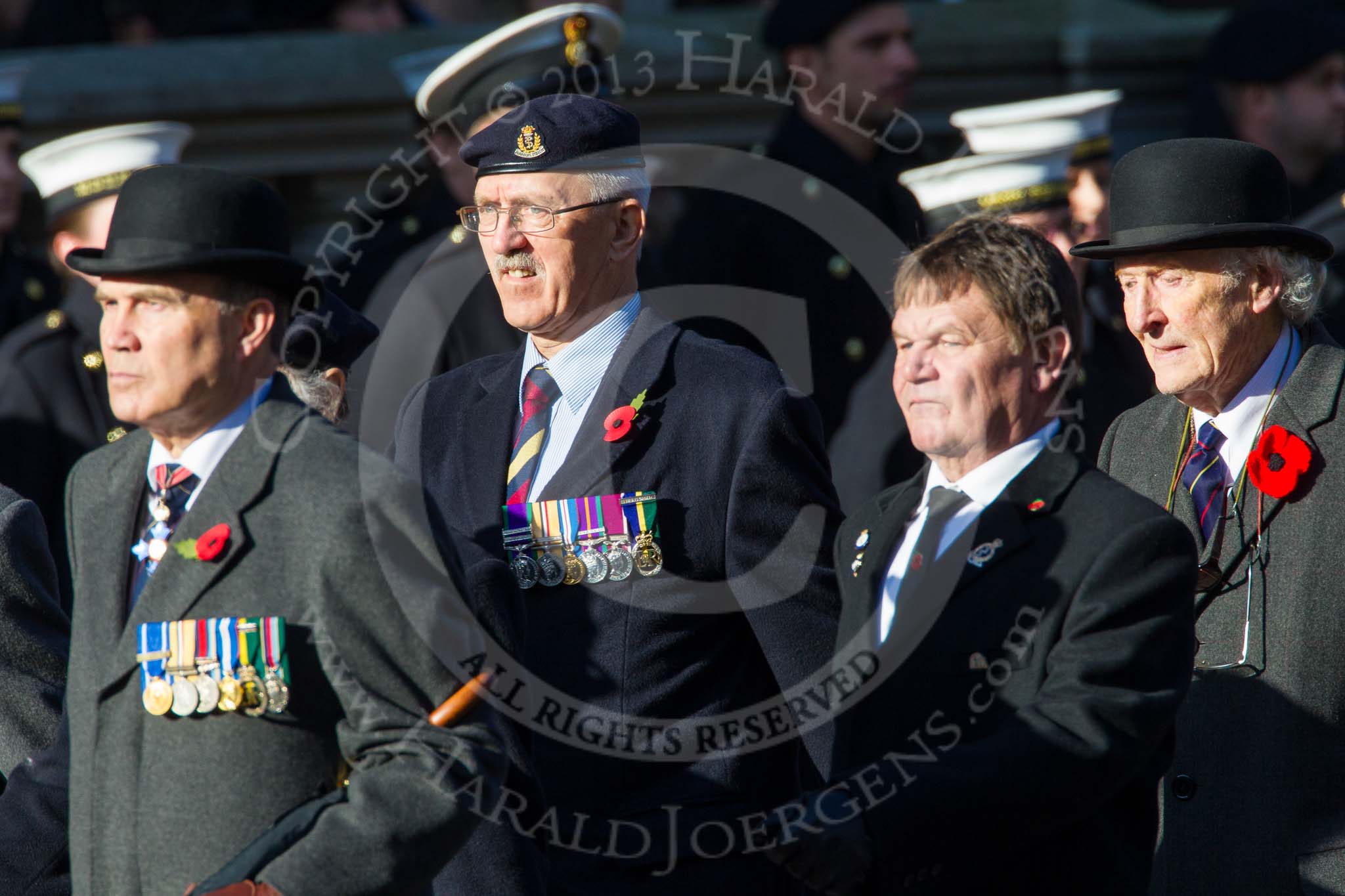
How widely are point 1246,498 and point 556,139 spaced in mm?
1506

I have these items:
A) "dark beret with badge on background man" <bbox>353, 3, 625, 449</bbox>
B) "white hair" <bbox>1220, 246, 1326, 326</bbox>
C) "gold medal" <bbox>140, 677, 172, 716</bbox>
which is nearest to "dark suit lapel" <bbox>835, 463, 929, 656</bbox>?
"white hair" <bbox>1220, 246, 1326, 326</bbox>

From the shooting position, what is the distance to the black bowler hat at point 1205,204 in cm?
384

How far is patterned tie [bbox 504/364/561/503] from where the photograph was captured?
4.05 m

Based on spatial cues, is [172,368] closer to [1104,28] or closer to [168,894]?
[168,894]

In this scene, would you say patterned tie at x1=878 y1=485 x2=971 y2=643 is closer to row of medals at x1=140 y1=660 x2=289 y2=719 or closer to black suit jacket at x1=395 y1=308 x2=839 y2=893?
black suit jacket at x1=395 y1=308 x2=839 y2=893

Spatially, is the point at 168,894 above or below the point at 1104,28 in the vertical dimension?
below

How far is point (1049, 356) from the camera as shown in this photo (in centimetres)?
342

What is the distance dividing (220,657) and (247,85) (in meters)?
4.93

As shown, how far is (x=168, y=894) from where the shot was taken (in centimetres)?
309

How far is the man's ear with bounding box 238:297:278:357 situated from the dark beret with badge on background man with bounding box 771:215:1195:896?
1.06m

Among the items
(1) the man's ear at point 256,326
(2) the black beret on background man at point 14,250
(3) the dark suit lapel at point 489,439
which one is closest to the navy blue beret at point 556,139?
(3) the dark suit lapel at point 489,439

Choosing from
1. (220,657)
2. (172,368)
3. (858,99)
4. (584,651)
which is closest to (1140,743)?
(584,651)

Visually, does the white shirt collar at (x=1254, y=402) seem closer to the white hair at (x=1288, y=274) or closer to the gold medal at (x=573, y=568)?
the white hair at (x=1288, y=274)

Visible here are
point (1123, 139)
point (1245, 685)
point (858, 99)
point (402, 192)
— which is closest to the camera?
point (1245, 685)
